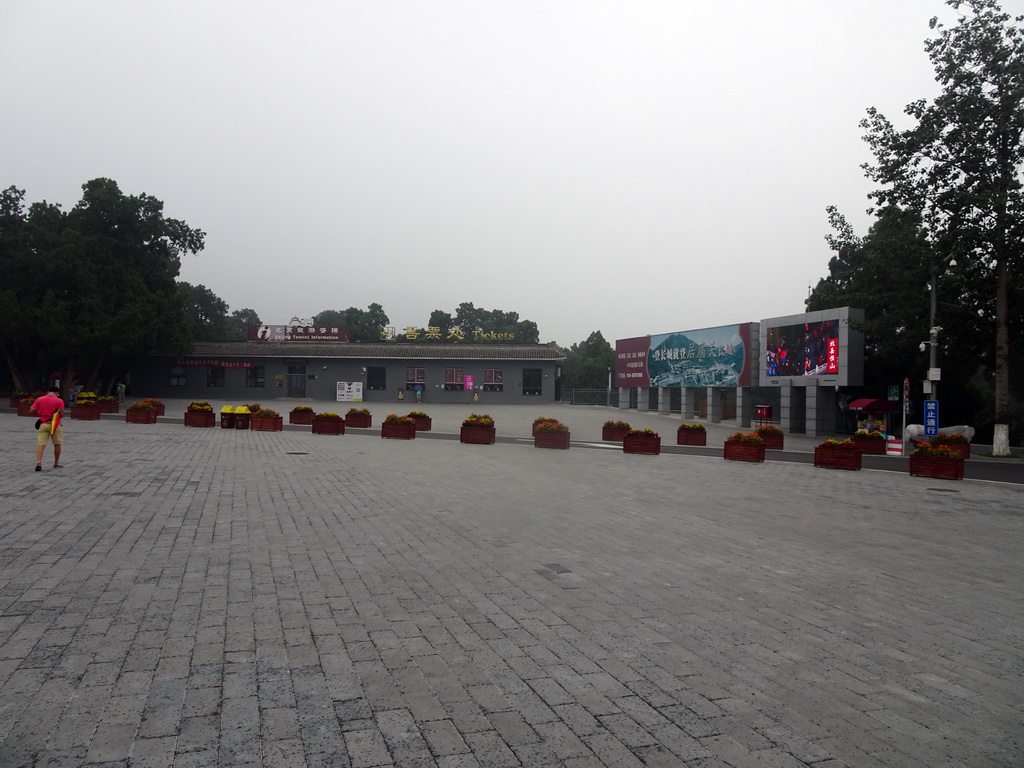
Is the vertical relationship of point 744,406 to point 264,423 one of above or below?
above

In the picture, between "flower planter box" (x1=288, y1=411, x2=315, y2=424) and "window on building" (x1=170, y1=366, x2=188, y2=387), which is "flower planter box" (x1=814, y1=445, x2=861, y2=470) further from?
"window on building" (x1=170, y1=366, x2=188, y2=387)

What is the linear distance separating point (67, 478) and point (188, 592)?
298 inches

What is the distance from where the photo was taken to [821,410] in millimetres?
32000

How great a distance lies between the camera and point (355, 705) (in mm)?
3779

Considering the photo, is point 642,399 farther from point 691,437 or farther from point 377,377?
point 691,437

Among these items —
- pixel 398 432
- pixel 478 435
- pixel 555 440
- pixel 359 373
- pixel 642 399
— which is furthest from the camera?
pixel 359 373

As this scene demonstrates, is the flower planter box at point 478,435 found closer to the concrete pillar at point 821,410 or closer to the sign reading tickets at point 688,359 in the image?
the concrete pillar at point 821,410

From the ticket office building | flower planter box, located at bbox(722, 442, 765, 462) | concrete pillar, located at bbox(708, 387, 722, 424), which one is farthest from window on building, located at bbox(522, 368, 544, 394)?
flower planter box, located at bbox(722, 442, 765, 462)

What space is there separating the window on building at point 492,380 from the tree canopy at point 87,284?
785 inches

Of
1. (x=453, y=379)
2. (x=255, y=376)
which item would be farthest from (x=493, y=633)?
(x=255, y=376)

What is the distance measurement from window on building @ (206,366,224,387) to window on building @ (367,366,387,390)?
1067 cm

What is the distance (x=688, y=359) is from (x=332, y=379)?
25669mm

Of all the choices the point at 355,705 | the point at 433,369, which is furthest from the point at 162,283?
the point at 355,705

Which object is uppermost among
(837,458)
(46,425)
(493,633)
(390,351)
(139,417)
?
(390,351)
